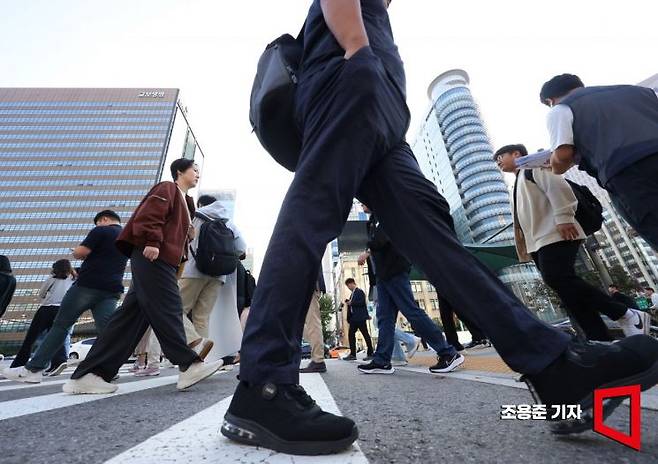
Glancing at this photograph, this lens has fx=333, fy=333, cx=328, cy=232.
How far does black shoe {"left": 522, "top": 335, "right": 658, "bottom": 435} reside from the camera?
0.84m

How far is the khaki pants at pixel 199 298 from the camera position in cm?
373

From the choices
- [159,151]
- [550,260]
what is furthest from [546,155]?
[159,151]

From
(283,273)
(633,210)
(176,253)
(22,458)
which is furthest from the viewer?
(176,253)

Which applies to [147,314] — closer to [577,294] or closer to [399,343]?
[577,294]

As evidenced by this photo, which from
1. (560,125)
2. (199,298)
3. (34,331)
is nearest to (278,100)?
(560,125)

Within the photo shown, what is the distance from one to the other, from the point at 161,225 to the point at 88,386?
114cm

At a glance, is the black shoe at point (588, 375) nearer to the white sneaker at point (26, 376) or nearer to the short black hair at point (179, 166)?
the short black hair at point (179, 166)

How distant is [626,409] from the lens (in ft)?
3.70

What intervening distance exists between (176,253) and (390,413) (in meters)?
1.95

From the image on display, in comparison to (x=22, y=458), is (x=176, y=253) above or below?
above

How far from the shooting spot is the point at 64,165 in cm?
7669

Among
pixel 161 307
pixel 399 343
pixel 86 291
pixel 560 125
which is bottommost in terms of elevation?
pixel 399 343

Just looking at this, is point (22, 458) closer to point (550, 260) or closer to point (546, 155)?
point (546, 155)

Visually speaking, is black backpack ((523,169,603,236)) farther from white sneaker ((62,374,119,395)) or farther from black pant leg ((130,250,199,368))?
white sneaker ((62,374,119,395))
